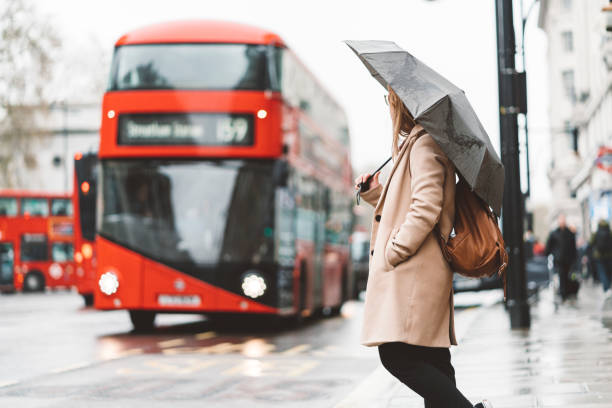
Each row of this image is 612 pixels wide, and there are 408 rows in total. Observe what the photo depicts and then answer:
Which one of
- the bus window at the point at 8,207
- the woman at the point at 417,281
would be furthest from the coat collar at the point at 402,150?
the bus window at the point at 8,207

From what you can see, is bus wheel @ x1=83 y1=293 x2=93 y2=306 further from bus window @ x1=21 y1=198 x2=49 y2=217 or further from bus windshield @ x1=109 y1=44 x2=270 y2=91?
bus windshield @ x1=109 y1=44 x2=270 y2=91

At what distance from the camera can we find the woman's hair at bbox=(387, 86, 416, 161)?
4.67 meters

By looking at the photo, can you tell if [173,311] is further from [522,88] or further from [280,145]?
[522,88]

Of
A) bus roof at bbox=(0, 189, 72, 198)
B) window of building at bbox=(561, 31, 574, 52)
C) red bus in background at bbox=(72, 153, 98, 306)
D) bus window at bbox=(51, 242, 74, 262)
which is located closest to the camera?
red bus in background at bbox=(72, 153, 98, 306)

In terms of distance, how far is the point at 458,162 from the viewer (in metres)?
4.43

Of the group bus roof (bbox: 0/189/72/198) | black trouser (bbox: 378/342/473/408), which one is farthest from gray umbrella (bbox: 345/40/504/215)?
bus roof (bbox: 0/189/72/198)

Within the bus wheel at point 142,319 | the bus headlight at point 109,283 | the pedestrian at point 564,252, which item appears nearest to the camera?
the bus headlight at point 109,283

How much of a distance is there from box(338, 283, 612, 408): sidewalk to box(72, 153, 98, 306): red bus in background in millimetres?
8090

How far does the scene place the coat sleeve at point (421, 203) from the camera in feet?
14.2

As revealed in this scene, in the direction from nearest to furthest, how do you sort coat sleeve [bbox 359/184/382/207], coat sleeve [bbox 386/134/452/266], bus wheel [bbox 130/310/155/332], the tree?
1. coat sleeve [bbox 386/134/452/266]
2. coat sleeve [bbox 359/184/382/207]
3. bus wheel [bbox 130/310/155/332]
4. the tree

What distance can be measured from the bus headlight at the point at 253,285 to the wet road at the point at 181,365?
2.13 feet

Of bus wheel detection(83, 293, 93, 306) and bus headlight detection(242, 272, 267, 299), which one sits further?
bus wheel detection(83, 293, 93, 306)

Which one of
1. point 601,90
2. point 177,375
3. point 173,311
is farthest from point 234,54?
point 601,90

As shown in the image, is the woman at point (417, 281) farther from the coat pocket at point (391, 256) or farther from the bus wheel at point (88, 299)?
the bus wheel at point (88, 299)
